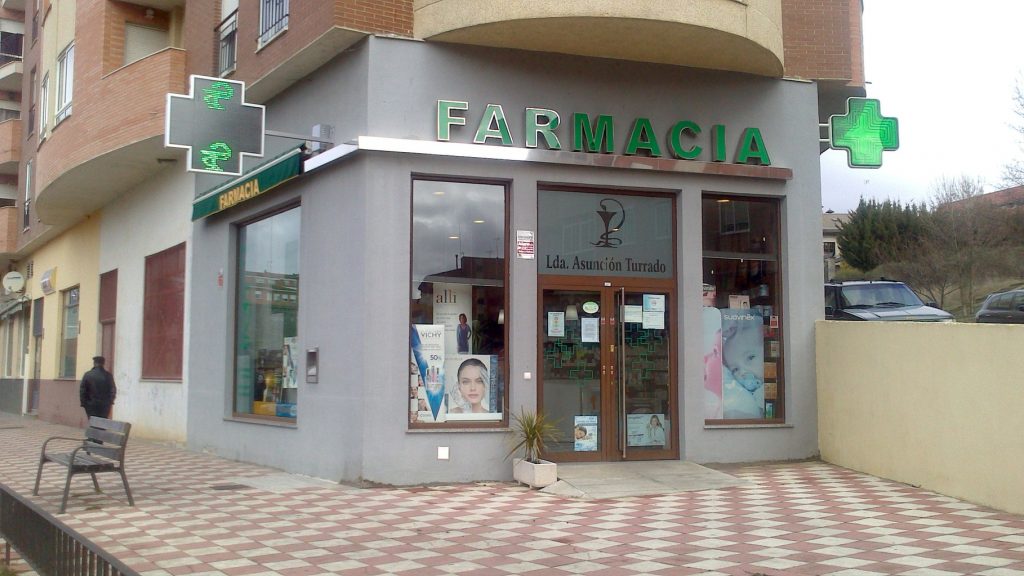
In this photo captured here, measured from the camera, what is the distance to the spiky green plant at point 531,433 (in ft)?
35.5

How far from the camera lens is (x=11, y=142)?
92.8 feet

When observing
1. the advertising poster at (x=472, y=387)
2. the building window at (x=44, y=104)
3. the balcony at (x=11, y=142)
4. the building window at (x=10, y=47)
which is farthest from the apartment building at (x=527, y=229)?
the building window at (x=10, y=47)

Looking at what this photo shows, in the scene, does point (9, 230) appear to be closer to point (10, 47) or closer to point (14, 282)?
point (14, 282)

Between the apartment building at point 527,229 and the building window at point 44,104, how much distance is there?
10756 millimetres

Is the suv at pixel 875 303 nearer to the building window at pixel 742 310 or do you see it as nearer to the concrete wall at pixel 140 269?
the building window at pixel 742 310

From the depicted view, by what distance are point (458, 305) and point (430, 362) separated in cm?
76

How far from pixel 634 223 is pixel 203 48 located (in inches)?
328

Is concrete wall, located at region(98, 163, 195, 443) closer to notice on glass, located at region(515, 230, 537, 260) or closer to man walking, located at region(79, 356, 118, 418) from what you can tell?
man walking, located at region(79, 356, 118, 418)

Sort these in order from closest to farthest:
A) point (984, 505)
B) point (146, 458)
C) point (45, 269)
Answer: point (984, 505) → point (146, 458) → point (45, 269)

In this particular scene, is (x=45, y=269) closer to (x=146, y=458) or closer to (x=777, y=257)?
(x=146, y=458)

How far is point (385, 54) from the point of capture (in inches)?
436

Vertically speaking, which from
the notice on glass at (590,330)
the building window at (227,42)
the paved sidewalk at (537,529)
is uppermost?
the building window at (227,42)

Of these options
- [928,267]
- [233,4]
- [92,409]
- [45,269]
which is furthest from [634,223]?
[928,267]

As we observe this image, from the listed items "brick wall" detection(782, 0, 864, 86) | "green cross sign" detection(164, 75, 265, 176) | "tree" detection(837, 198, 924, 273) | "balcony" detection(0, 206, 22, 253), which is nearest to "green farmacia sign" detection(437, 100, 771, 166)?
"brick wall" detection(782, 0, 864, 86)
